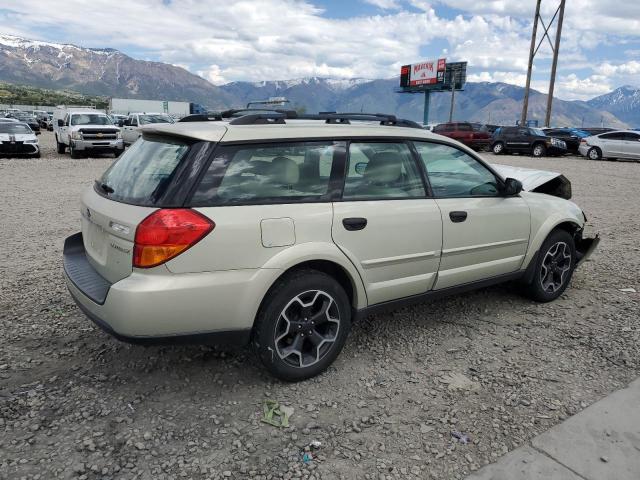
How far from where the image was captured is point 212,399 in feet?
9.97

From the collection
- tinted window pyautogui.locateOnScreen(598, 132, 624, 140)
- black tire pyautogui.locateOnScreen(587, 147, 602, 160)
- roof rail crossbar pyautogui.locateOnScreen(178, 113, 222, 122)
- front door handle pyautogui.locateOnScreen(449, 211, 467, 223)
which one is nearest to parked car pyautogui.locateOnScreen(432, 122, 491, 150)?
black tire pyautogui.locateOnScreen(587, 147, 602, 160)

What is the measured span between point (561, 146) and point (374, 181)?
24.4m

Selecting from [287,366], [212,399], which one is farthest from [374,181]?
[212,399]

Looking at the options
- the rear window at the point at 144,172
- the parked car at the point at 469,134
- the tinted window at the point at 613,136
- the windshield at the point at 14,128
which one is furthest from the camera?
the parked car at the point at 469,134

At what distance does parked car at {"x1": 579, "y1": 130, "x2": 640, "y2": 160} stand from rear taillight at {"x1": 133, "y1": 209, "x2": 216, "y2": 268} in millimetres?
24568

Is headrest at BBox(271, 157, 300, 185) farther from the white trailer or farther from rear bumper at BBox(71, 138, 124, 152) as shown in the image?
the white trailer

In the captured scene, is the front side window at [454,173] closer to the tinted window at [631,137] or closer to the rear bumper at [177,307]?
the rear bumper at [177,307]

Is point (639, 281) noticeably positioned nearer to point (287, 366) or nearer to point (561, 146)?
point (287, 366)

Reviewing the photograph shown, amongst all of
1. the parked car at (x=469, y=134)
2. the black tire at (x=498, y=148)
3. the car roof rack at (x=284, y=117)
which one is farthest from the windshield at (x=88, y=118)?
the black tire at (x=498, y=148)

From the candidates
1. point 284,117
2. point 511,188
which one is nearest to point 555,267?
point 511,188

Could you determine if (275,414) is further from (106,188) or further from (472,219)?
(472,219)

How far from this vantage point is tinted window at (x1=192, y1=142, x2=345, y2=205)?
2.86m

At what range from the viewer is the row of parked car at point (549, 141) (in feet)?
73.8

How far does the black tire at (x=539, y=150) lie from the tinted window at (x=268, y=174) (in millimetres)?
24024
